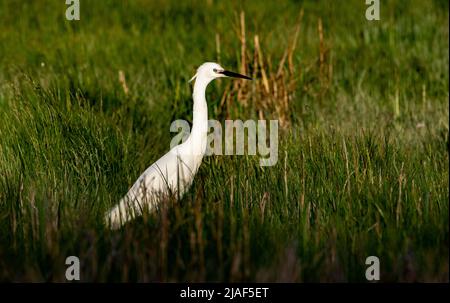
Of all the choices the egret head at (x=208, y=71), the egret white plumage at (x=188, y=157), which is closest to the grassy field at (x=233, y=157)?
the egret white plumage at (x=188, y=157)

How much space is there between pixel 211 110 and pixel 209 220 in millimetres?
3337

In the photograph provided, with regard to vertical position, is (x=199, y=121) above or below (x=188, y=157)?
above

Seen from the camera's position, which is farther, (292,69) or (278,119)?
(292,69)

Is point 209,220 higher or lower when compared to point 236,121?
lower

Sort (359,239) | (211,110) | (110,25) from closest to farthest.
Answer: (359,239), (211,110), (110,25)

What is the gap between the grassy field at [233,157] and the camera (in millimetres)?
3705

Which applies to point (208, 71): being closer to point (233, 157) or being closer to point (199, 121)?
point (199, 121)

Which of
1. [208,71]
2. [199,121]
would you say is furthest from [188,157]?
[208,71]

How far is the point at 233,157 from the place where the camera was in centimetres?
535

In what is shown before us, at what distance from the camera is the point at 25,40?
8688 millimetres

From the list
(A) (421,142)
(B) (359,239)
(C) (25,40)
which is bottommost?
(B) (359,239)
